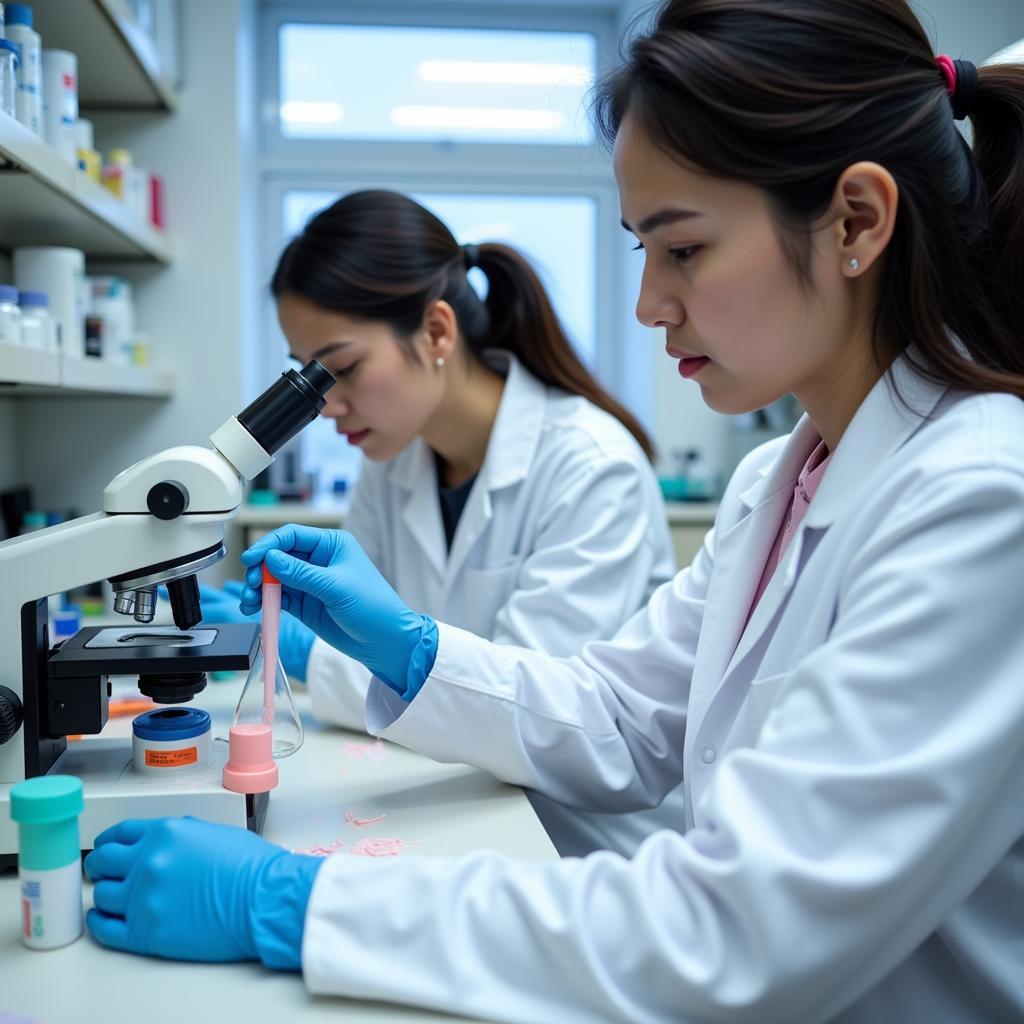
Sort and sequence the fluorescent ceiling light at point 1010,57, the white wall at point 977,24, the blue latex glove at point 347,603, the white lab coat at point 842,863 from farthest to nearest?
the white wall at point 977,24
the blue latex glove at point 347,603
the fluorescent ceiling light at point 1010,57
the white lab coat at point 842,863

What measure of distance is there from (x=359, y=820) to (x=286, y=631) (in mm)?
588

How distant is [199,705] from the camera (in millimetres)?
1459

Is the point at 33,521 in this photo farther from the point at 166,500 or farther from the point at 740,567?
the point at 740,567

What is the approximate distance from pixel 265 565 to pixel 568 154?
262cm

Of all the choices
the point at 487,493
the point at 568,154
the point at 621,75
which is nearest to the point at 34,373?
the point at 487,493

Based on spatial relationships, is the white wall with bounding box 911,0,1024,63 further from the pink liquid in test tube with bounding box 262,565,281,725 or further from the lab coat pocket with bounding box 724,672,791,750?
the pink liquid in test tube with bounding box 262,565,281,725

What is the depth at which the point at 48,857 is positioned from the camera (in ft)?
2.60

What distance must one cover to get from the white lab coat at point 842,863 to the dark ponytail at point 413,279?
3.35 feet

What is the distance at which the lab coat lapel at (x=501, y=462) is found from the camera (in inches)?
68.7

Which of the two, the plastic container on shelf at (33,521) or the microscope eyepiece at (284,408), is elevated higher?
the microscope eyepiece at (284,408)

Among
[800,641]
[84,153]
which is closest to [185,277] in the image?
[84,153]

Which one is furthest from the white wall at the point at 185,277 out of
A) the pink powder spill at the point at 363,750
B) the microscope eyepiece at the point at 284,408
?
the microscope eyepiece at the point at 284,408

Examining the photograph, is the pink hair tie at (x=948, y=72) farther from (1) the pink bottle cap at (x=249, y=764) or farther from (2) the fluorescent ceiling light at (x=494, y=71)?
(2) the fluorescent ceiling light at (x=494, y=71)

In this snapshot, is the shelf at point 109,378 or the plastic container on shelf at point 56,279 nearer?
the shelf at point 109,378
